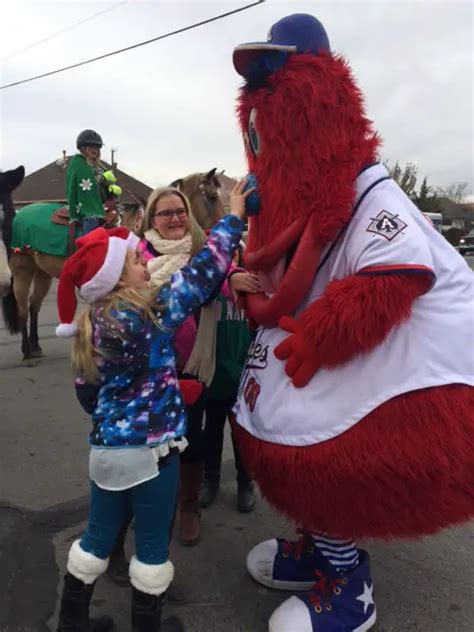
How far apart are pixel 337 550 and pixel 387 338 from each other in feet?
2.60

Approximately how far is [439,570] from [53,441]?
2535 millimetres

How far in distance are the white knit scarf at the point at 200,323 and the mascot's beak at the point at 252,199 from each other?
47 cm

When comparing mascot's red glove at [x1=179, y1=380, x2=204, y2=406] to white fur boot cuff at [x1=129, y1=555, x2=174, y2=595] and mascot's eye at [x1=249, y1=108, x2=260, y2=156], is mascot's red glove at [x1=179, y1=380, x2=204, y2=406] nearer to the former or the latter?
white fur boot cuff at [x1=129, y1=555, x2=174, y2=595]

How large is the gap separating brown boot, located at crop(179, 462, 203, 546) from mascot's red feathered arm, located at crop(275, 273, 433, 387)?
1.07 m

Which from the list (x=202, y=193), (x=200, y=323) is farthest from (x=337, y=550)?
(x=202, y=193)

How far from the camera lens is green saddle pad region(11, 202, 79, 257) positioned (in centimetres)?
570

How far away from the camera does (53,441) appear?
3926 mm

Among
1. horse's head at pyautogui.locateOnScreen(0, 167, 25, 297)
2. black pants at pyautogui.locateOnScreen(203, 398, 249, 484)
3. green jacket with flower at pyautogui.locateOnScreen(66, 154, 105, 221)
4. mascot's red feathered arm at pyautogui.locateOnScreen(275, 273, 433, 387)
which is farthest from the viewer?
green jacket with flower at pyautogui.locateOnScreen(66, 154, 105, 221)

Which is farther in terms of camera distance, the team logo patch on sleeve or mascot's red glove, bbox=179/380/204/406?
mascot's red glove, bbox=179/380/204/406

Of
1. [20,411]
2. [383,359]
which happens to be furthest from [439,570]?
[20,411]

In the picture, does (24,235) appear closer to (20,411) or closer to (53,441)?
(20,411)

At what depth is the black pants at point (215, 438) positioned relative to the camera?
2.92 metres

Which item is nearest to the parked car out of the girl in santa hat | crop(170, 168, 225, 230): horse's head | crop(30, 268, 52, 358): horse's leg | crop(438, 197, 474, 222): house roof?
crop(30, 268, 52, 358): horse's leg

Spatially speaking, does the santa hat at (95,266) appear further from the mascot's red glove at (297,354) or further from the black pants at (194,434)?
the black pants at (194,434)
